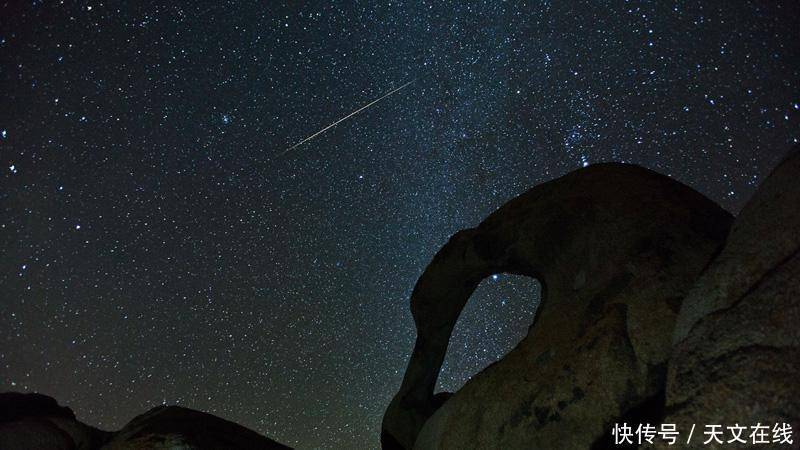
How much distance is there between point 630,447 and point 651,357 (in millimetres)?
763

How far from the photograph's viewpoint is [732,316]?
3910 millimetres

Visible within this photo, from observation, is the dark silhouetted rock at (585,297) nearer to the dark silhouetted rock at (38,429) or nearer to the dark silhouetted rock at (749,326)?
the dark silhouetted rock at (749,326)

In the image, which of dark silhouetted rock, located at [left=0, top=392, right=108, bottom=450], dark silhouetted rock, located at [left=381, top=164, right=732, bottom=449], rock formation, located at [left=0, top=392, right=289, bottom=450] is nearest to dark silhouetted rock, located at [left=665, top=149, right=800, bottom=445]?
dark silhouetted rock, located at [left=381, top=164, right=732, bottom=449]

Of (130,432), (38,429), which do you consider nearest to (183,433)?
(130,432)

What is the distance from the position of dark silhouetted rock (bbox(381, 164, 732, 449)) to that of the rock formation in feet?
8.64

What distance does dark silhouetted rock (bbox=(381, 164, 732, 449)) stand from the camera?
16.0ft

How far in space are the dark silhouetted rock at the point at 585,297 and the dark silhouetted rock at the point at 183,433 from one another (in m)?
2.48

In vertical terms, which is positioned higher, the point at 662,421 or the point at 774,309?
the point at 774,309

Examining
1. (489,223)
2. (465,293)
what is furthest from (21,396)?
(489,223)

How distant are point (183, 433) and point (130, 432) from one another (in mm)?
1050

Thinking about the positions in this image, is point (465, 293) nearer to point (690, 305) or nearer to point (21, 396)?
point (690, 305)

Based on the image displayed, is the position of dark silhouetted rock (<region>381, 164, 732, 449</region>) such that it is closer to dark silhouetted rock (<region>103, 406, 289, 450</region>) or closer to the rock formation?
dark silhouetted rock (<region>103, 406, 289, 450</region>)

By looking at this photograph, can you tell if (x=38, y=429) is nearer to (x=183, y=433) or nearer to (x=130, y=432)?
(x=130, y=432)

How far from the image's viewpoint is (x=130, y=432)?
7.38m
